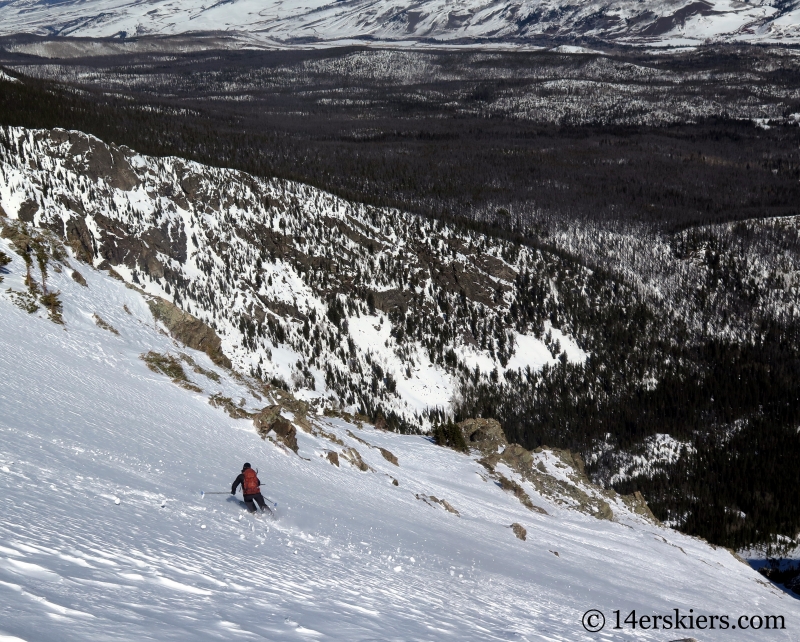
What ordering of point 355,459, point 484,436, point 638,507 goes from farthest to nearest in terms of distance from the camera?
point 484,436 < point 638,507 < point 355,459

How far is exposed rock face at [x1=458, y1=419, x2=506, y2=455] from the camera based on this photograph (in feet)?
171

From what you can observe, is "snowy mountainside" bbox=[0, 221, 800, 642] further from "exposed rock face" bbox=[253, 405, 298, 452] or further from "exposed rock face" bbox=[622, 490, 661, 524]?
"exposed rock face" bbox=[622, 490, 661, 524]

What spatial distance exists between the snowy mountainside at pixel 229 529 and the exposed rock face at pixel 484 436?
7968 millimetres

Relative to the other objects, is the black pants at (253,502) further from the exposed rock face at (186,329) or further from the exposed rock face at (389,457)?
the exposed rock face at (186,329)

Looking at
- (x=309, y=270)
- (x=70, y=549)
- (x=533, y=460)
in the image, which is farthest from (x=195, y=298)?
(x=70, y=549)

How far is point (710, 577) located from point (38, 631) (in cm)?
3486

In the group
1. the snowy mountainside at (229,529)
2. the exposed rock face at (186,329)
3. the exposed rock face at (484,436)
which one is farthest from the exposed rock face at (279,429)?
the exposed rock face at (484,436)

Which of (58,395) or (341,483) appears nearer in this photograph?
(58,395)

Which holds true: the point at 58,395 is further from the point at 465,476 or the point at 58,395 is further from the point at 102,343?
the point at 465,476

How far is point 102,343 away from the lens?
32.2 m

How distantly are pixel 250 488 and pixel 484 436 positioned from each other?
119ft

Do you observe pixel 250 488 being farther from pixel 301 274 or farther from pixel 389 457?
pixel 301 274

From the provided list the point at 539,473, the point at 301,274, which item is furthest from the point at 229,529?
the point at 301,274

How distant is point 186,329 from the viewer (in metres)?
43.4
